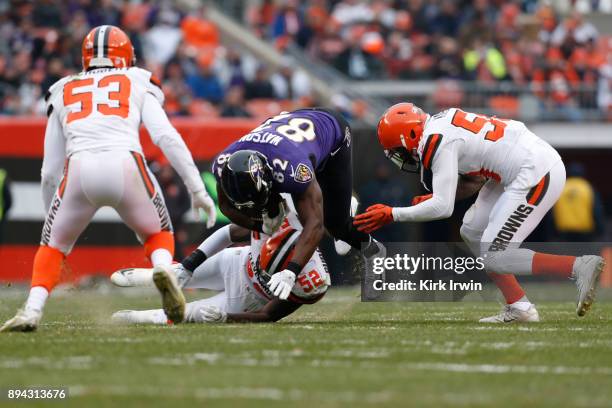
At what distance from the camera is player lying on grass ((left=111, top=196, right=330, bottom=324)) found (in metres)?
7.95

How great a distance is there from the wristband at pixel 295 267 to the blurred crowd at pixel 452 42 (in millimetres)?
11299

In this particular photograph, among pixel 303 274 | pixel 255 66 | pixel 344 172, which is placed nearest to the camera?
pixel 303 274

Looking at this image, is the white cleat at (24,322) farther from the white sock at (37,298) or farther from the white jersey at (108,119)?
the white jersey at (108,119)

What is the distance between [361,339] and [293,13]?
45.6 feet

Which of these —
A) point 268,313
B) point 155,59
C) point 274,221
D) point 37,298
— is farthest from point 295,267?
point 155,59

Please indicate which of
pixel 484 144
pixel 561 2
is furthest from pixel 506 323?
pixel 561 2

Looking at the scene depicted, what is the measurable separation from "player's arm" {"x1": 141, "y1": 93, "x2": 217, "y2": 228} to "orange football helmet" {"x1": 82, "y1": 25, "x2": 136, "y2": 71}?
37cm

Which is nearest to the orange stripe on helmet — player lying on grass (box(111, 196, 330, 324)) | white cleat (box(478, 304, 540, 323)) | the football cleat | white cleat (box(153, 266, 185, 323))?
white cleat (box(153, 266, 185, 323))

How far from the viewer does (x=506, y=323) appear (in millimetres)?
8125

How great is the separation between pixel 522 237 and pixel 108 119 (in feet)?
9.34

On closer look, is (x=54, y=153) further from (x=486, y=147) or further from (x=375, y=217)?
(x=486, y=147)

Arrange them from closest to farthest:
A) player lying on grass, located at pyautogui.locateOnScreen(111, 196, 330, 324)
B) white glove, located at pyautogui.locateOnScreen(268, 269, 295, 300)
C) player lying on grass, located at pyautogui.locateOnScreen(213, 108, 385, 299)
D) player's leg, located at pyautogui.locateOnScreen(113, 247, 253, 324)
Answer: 1. white glove, located at pyautogui.locateOnScreen(268, 269, 295, 300)
2. player lying on grass, located at pyautogui.locateOnScreen(213, 108, 385, 299)
3. player lying on grass, located at pyautogui.locateOnScreen(111, 196, 330, 324)
4. player's leg, located at pyautogui.locateOnScreen(113, 247, 253, 324)

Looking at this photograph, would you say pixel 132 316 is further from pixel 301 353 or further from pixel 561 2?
pixel 561 2

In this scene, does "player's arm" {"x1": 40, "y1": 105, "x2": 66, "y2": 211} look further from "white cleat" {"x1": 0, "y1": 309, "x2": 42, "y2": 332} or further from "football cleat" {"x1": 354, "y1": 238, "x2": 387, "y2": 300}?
"football cleat" {"x1": 354, "y1": 238, "x2": 387, "y2": 300}
